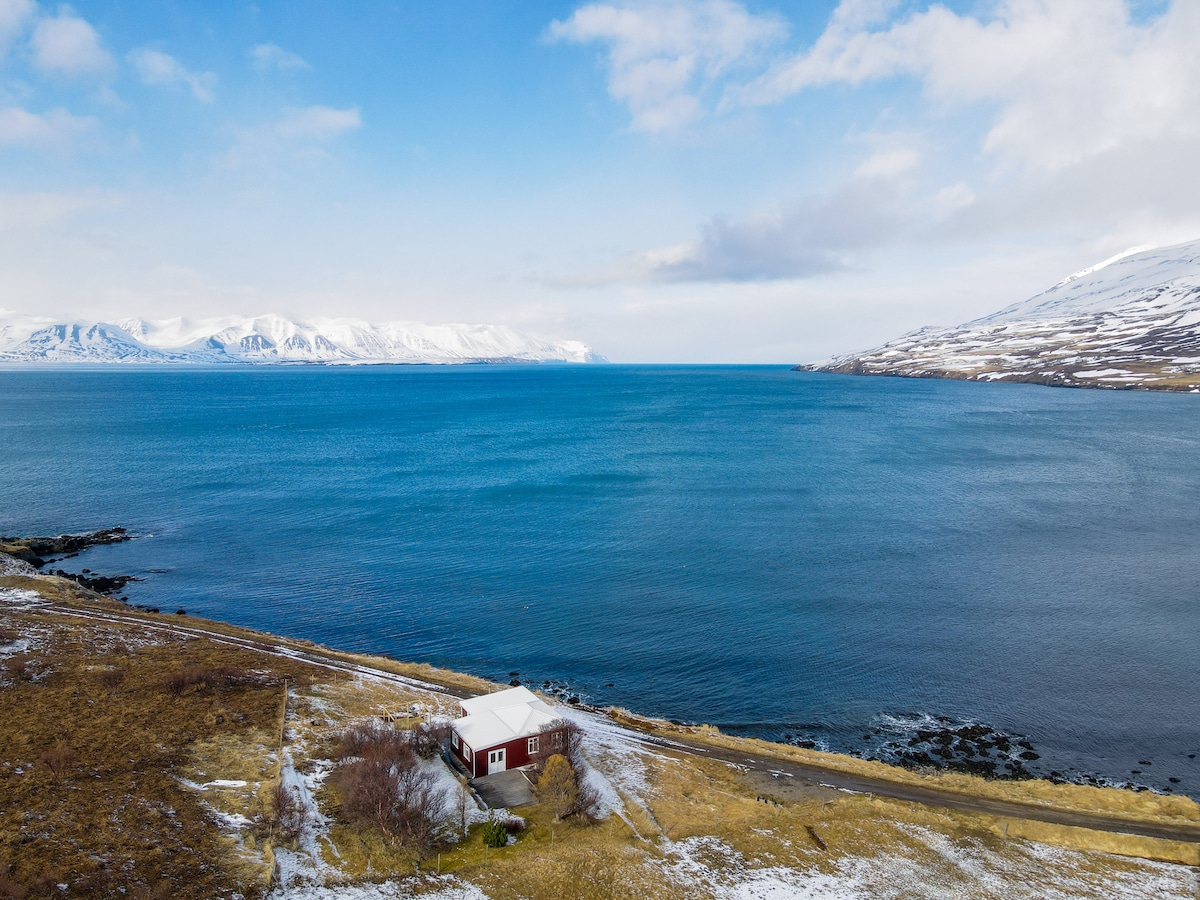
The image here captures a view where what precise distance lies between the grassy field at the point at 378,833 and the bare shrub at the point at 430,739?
2338 mm

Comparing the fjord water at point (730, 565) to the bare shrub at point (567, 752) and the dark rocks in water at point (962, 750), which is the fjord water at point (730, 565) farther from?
the bare shrub at point (567, 752)

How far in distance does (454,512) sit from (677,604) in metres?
39.0

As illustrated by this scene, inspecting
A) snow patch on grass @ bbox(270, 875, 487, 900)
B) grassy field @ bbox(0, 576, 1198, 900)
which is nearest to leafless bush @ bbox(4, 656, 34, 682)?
grassy field @ bbox(0, 576, 1198, 900)

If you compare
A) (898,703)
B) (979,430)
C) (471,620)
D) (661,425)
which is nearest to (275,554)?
(471,620)

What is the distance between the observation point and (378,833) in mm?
28750

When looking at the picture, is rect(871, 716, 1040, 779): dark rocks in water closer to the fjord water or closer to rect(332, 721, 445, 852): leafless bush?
the fjord water

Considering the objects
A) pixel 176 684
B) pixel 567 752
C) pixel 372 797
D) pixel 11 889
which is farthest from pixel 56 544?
pixel 567 752

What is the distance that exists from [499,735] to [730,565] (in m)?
39.1

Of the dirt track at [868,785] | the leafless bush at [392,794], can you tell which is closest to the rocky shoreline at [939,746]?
the dirt track at [868,785]

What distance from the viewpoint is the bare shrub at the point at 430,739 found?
116ft

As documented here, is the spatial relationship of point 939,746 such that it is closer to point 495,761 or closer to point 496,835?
point 495,761

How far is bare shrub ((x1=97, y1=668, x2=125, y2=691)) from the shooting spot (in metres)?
38.9

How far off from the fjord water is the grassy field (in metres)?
8.77

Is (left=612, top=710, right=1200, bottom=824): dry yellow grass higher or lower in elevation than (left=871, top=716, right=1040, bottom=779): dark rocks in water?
higher
